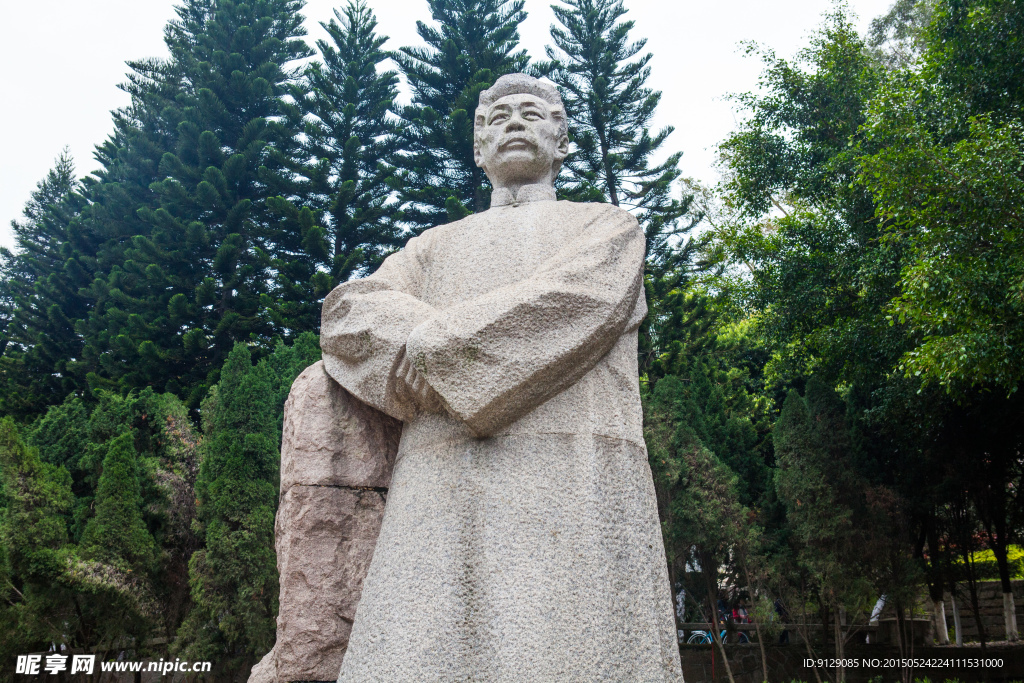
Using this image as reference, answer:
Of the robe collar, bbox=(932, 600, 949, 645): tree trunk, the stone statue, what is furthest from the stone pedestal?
bbox=(932, 600, 949, 645): tree trunk

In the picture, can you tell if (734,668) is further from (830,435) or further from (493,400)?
(493,400)

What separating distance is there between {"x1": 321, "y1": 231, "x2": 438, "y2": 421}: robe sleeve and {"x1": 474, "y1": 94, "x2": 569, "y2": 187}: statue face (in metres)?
0.63

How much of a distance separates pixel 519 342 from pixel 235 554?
5435mm

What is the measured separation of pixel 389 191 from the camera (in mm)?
14391

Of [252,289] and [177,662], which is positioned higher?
[252,289]

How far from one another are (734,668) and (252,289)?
9.27m

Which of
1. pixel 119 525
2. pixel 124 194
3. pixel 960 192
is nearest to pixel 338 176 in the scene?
pixel 124 194

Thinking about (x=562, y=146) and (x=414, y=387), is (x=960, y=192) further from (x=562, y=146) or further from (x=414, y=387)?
(x=414, y=387)

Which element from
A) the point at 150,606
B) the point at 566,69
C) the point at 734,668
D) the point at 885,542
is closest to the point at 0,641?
the point at 150,606

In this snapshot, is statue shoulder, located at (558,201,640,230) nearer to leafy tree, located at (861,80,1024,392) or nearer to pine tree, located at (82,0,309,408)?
leafy tree, located at (861,80,1024,392)

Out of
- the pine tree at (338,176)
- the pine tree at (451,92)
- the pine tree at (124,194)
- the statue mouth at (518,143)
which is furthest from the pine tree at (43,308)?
the statue mouth at (518,143)

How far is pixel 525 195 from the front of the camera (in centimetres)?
311

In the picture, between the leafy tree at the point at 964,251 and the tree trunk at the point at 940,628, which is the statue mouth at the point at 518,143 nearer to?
the leafy tree at the point at 964,251

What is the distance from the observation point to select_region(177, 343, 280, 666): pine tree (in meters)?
6.87
